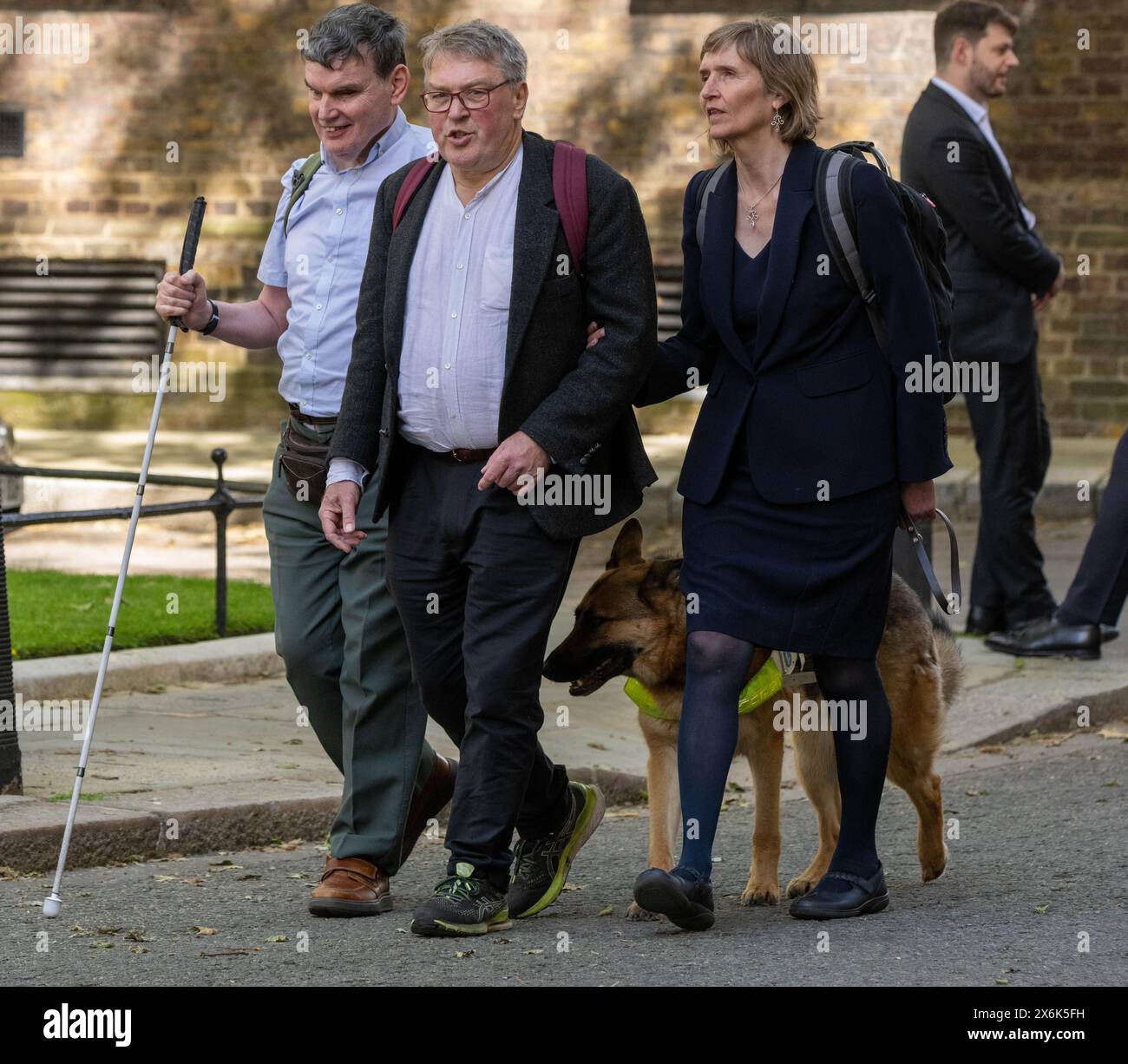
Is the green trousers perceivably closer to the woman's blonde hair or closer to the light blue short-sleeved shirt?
the light blue short-sleeved shirt

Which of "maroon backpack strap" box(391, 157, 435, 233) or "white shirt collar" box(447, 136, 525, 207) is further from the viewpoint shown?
"maroon backpack strap" box(391, 157, 435, 233)

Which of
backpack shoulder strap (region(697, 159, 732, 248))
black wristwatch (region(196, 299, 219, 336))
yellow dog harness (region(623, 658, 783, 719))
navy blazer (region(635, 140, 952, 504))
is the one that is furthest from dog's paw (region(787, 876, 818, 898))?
black wristwatch (region(196, 299, 219, 336))

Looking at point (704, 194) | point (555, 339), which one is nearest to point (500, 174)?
point (555, 339)

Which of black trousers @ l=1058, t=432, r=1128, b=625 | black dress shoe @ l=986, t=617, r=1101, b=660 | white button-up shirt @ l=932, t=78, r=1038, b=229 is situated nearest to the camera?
black trousers @ l=1058, t=432, r=1128, b=625

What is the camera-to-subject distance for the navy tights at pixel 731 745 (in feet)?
16.2

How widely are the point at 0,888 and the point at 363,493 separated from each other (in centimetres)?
153

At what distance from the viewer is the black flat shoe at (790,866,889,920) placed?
5.20m

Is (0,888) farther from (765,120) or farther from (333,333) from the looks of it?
(765,120)

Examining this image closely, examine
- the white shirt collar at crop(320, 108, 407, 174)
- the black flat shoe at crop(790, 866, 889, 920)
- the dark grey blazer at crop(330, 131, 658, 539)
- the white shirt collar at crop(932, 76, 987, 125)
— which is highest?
the white shirt collar at crop(932, 76, 987, 125)

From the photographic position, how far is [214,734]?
7.49 meters

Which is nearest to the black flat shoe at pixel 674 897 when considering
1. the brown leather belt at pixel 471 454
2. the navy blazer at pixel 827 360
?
the navy blazer at pixel 827 360

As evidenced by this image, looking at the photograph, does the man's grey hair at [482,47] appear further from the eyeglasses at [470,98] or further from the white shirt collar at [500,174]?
the white shirt collar at [500,174]

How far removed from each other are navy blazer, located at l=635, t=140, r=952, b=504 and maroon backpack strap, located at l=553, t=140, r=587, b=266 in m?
0.37

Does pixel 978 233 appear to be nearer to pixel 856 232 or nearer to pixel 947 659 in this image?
pixel 947 659
